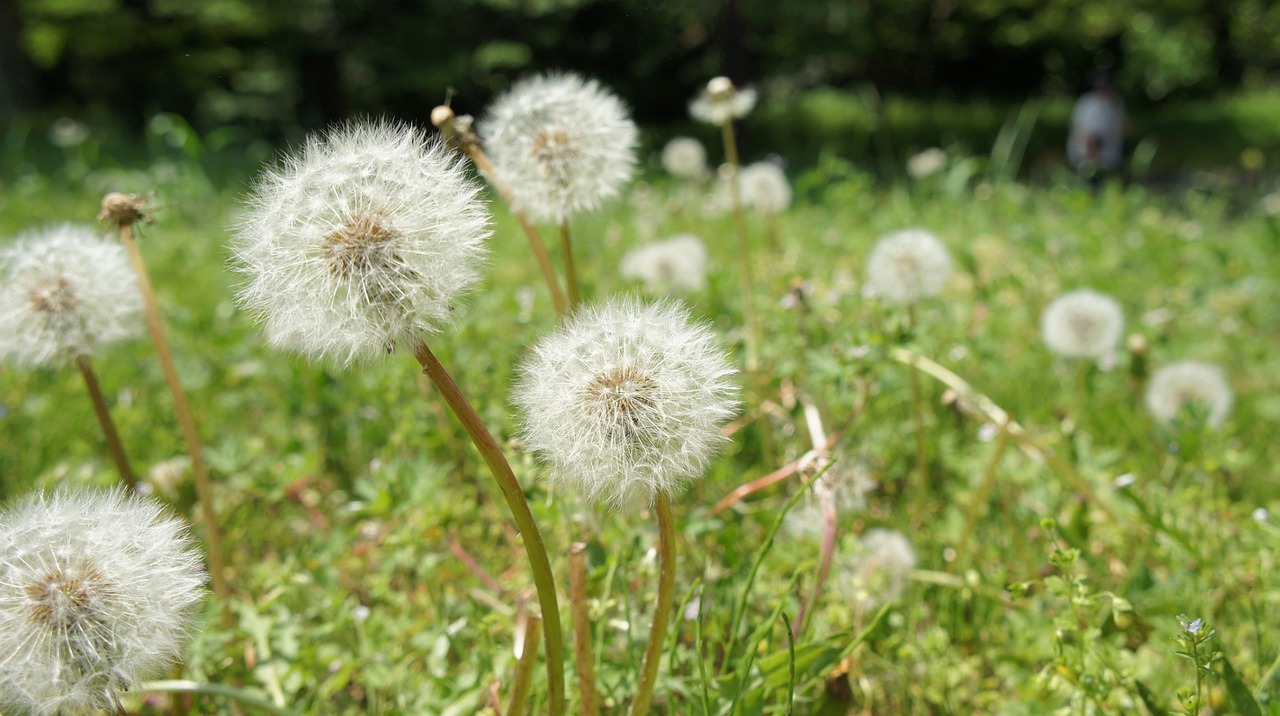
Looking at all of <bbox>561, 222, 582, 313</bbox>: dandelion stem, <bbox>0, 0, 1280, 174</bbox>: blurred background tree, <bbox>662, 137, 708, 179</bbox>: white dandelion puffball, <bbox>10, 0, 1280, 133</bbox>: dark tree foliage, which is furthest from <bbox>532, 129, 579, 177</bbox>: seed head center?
<bbox>10, 0, 1280, 133</bbox>: dark tree foliage

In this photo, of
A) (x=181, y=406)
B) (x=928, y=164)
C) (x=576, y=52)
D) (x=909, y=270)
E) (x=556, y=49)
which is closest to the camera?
(x=181, y=406)

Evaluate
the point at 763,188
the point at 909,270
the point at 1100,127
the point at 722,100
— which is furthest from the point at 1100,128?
the point at 722,100

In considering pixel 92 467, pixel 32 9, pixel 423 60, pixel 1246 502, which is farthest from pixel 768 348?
pixel 32 9


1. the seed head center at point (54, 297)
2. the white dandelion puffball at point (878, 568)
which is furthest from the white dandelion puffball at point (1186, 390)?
the seed head center at point (54, 297)

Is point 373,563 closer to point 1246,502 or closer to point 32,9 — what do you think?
point 1246,502

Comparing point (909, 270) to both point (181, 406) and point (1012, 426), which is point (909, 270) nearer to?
point (1012, 426)

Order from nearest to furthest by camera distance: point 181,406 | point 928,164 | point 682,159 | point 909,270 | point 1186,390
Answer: point 181,406 < point 909,270 < point 1186,390 < point 682,159 < point 928,164

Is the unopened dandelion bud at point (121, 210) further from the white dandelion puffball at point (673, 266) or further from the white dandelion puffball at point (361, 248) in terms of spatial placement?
the white dandelion puffball at point (673, 266)
